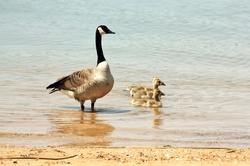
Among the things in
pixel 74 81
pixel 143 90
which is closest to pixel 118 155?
pixel 74 81

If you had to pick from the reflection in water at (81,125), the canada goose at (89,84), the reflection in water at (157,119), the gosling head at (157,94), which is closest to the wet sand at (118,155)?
the reflection in water at (81,125)

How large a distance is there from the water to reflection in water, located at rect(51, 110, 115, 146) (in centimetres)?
1

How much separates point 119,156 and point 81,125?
282 centimetres

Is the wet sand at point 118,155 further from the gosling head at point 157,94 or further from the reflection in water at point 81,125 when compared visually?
the gosling head at point 157,94

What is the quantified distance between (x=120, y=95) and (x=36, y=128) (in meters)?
3.40

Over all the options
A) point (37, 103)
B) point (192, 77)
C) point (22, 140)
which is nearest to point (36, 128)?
point (22, 140)

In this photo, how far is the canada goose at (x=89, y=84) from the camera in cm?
1091

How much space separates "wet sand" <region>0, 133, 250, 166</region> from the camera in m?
6.59

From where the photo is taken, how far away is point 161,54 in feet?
53.6

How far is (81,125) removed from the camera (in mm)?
9625

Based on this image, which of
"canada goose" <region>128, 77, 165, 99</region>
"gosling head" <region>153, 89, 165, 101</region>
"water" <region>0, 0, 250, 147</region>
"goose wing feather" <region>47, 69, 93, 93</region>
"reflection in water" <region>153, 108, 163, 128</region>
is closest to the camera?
"water" <region>0, 0, 250, 147</region>

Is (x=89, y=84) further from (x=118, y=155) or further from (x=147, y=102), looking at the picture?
(x=118, y=155)

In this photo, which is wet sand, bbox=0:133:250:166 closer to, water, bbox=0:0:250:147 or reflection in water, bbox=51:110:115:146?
water, bbox=0:0:250:147

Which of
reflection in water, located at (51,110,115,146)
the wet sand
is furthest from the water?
the wet sand
